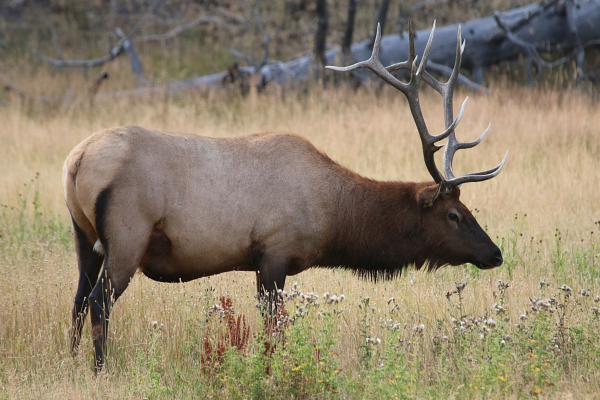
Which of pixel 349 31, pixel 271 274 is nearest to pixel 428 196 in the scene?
pixel 271 274

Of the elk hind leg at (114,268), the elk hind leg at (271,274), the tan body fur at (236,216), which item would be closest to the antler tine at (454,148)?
the tan body fur at (236,216)

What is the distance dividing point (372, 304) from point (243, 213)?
1582 millimetres

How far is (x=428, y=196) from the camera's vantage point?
5.38 metres

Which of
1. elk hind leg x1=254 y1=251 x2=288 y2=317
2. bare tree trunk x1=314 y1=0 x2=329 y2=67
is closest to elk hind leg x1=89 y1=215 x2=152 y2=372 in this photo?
elk hind leg x1=254 y1=251 x2=288 y2=317

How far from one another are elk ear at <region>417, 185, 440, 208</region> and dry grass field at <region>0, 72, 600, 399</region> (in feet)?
2.58

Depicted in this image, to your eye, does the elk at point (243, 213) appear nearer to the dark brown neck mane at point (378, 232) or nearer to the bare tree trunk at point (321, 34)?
the dark brown neck mane at point (378, 232)

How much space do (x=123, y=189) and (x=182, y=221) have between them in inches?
19.4

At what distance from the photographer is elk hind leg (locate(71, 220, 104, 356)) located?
4992 mm

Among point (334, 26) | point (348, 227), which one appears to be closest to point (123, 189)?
point (348, 227)

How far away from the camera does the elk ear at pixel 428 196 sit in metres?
5.36

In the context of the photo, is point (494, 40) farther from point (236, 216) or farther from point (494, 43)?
point (236, 216)

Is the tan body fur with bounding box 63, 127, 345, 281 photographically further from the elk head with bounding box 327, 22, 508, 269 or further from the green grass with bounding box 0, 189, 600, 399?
the elk head with bounding box 327, 22, 508, 269

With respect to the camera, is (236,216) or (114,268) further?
(236,216)

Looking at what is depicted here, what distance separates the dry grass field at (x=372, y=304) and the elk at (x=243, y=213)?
1.25 feet
